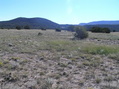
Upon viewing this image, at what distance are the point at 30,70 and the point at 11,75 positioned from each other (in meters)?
1.04

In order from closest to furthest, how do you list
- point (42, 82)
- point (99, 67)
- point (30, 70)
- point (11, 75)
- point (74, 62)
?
point (42, 82) → point (11, 75) → point (30, 70) → point (99, 67) → point (74, 62)

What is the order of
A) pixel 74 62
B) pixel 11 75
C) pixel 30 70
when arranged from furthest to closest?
pixel 74 62
pixel 30 70
pixel 11 75

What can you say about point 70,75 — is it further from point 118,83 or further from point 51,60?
point 51,60

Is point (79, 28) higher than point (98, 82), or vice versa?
point (79, 28)

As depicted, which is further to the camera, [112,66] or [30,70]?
[112,66]

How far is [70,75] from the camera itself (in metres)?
6.60

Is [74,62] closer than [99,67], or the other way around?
[99,67]

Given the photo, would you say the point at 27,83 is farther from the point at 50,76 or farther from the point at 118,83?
the point at 118,83

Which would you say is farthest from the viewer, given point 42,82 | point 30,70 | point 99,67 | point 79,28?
point 79,28

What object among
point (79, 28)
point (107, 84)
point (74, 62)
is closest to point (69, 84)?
point (107, 84)

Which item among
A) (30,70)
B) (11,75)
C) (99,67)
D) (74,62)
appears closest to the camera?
(11,75)

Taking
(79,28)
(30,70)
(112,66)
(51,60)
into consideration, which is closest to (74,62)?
(51,60)

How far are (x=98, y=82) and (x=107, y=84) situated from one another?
0.35 meters

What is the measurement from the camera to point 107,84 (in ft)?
18.6
